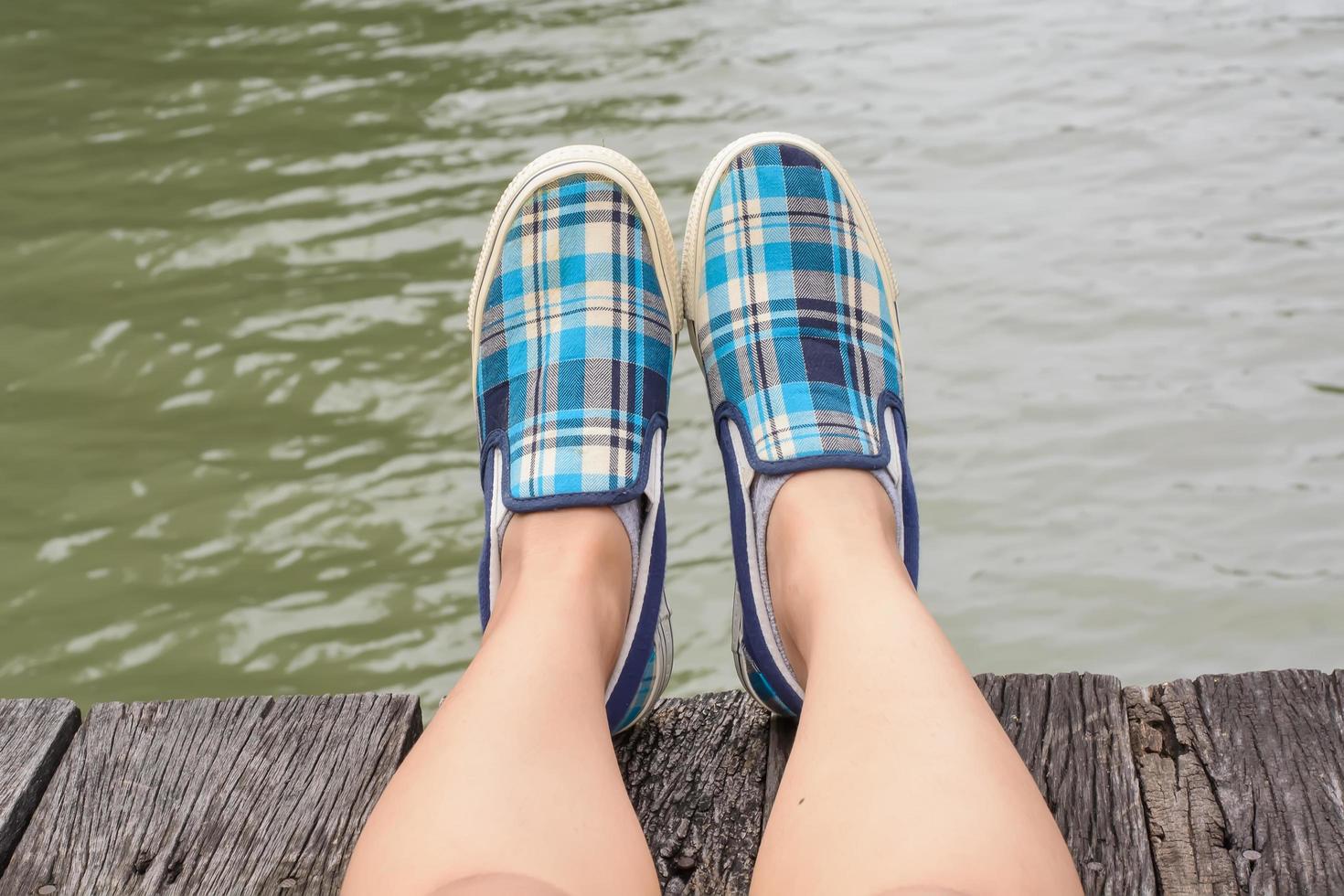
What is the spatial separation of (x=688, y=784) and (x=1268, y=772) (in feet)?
1.71

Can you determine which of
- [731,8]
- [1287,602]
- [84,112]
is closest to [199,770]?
[1287,602]

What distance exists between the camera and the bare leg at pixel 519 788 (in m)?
0.85

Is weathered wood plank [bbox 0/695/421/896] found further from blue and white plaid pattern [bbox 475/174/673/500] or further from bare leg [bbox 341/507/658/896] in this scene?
blue and white plaid pattern [bbox 475/174/673/500]

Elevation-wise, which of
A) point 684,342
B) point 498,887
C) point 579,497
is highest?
point 498,887

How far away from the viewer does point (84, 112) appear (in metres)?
4.79

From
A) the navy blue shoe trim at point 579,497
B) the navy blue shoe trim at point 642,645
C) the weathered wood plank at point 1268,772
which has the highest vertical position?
the navy blue shoe trim at point 579,497

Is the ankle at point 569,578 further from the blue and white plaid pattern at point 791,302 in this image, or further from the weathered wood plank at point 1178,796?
the weathered wood plank at point 1178,796

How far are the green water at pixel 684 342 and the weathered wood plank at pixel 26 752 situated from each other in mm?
963

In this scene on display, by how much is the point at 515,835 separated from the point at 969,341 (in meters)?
2.31

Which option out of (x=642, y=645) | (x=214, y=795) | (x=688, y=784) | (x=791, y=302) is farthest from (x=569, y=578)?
(x=791, y=302)

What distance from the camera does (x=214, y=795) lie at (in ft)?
3.87

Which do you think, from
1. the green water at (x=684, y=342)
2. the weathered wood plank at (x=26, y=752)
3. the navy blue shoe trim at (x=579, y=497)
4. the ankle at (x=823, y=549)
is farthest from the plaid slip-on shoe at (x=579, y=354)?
the green water at (x=684, y=342)

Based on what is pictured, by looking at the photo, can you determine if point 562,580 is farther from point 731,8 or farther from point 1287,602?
point 731,8

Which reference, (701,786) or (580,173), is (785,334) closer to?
(580,173)
